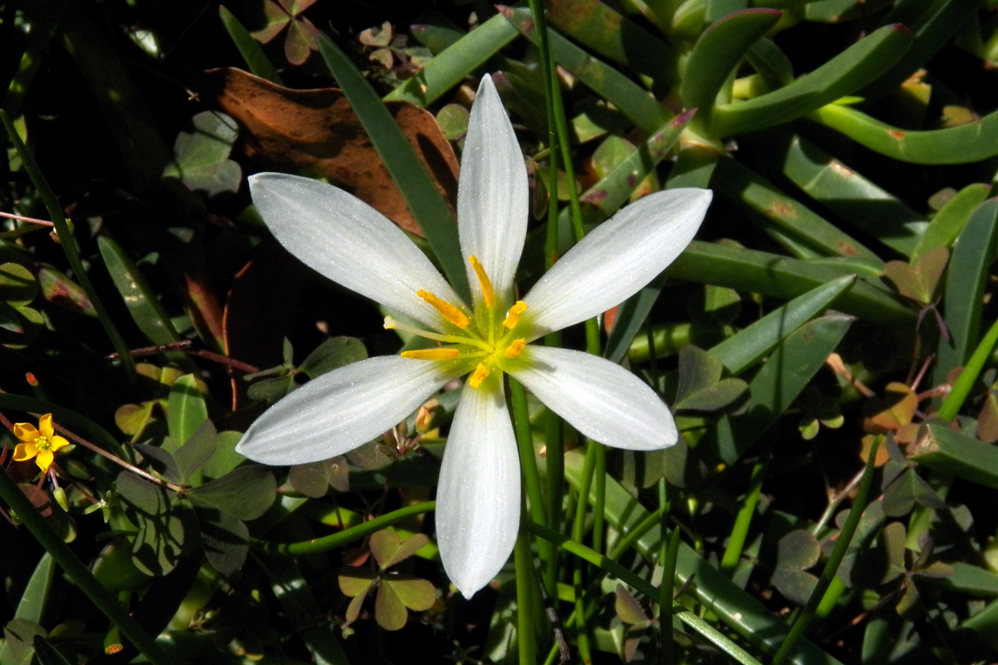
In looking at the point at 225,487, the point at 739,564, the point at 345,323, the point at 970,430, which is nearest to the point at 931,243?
the point at 970,430

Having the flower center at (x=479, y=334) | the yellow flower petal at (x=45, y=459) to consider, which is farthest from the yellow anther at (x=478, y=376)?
the yellow flower petal at (x=45, y=459)

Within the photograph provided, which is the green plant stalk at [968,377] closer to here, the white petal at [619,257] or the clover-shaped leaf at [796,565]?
the clover-shaped leaf at [796,565]

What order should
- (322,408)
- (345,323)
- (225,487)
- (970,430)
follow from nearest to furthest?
1. (322,408)
2. (225,487)
3. (970,430)
4. (345,323)

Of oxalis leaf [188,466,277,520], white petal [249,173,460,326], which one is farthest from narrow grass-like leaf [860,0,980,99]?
oxalis leaf [188,466,277,520]

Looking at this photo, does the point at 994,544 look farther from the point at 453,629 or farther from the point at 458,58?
the point at 458,58

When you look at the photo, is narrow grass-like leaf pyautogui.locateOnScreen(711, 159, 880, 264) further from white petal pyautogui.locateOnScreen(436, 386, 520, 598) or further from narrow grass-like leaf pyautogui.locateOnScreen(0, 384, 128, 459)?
narrow grass-like leaf pyautogui.locateOnScreen(0, 384, 128, 459)

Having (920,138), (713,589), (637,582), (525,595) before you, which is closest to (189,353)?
(525,595)

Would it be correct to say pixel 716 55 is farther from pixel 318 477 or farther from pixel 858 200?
pixel 318 477
